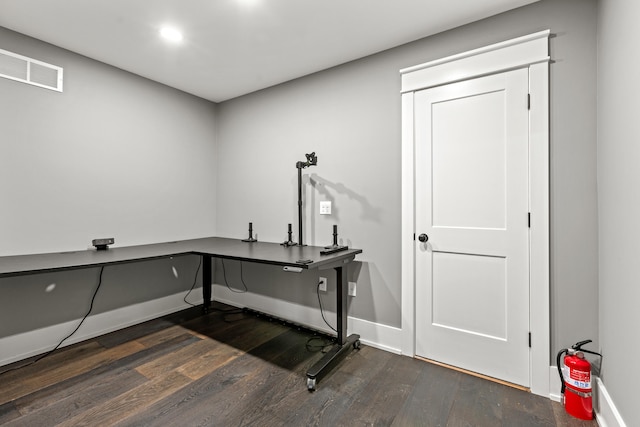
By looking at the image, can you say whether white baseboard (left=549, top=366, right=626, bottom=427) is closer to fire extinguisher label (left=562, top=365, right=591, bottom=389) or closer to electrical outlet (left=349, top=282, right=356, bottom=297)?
fire extinguisher label (left=562, top=365, right=591, bottom=389)

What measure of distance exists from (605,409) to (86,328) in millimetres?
3574

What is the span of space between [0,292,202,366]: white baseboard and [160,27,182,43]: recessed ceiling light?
7.79 ft

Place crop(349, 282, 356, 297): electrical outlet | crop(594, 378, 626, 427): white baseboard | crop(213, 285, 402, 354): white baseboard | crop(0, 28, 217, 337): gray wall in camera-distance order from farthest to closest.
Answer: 1. crop(349, 282, 356, 297): electrical outlet
2. crop(213, 285, 402, 354): white baseboard
3. crop(0, 28, 217, 337): gray wall
4. crop(594, 378, 626, 427): white baseboard

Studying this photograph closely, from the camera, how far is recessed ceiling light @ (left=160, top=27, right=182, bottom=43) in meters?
2.13

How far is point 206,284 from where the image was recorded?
10.9 ft

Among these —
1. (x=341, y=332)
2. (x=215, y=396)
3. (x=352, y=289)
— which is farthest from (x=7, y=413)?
(x=352, y=289)

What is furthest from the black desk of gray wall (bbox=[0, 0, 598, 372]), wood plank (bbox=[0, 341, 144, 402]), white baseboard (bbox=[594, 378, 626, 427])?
white baseboard (bbox=[594, 378, 626, 427])

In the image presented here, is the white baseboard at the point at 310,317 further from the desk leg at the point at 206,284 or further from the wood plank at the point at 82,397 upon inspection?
the wood plank at the point at 82,397

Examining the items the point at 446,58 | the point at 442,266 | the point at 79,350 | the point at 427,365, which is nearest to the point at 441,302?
the point at 442,266

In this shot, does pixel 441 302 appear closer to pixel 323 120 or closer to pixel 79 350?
pixel 323 120

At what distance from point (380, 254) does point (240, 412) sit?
144cm

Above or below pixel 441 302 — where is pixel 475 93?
above

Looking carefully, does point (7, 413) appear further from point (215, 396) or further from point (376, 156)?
point (376, 156)

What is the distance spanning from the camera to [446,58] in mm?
2096
